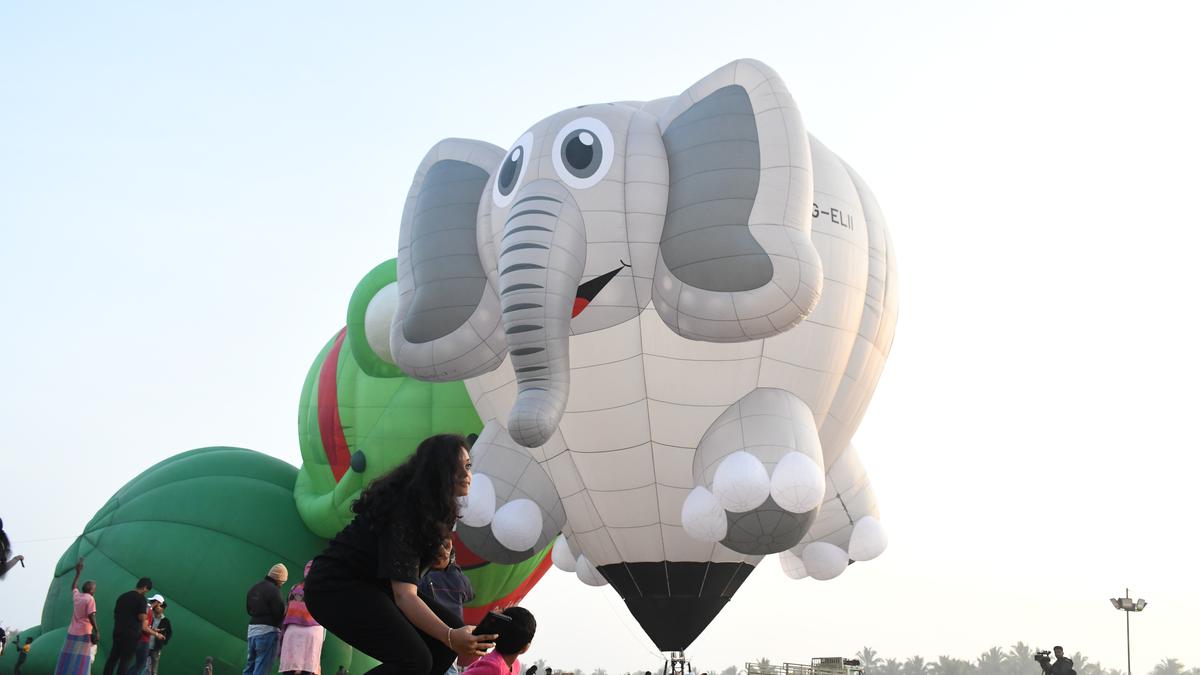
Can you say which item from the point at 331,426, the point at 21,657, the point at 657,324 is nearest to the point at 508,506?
the point at 657,324

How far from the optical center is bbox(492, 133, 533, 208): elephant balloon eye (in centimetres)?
1016

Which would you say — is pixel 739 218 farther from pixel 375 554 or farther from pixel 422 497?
pixel 375 554

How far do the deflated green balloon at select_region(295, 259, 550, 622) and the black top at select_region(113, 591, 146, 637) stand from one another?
5.18 metres

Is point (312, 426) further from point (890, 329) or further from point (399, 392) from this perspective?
point (890, 329)

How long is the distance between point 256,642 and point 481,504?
4196 millimetres

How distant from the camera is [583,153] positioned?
9938mm

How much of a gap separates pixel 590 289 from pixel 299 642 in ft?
14.4

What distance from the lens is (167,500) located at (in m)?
14.2

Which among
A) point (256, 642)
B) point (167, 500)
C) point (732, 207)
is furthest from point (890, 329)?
point (167, 500)

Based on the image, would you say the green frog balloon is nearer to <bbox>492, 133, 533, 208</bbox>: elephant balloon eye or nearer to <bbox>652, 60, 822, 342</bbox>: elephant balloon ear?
<bbox>492, 133, 533, 208</bbox>: elephant balloon eye

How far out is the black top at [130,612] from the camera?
Result: 7539mm

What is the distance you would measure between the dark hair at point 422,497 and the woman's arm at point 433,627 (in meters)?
0.12

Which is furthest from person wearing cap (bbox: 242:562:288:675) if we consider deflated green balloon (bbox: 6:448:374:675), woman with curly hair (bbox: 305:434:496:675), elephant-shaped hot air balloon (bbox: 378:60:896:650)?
deflated green balloon (bbox: 6:448:374:675)

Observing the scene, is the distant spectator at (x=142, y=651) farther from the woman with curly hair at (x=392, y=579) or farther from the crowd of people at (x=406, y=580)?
the woman with curly hair at (x=392, y=579)
